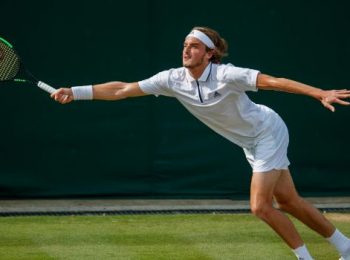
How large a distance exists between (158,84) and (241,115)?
613 millimetres

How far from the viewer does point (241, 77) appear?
265 inches

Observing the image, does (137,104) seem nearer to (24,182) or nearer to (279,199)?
(24,182)

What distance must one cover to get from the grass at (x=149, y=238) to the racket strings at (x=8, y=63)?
4.36 ft

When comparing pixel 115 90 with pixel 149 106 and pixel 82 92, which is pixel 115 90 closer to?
pixel 82 92

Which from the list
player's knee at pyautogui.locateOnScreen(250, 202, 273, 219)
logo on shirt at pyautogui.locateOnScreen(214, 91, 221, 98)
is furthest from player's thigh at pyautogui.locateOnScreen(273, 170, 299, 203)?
logo on shirt at pyautogui.locateOnScreen(214, 91, 221, 98)

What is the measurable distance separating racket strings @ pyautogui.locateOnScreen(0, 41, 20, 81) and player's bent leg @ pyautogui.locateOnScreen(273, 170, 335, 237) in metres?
2.09

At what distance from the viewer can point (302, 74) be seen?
10.6 meters

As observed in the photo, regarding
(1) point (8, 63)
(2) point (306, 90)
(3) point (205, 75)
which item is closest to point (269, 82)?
(2) point (306, 90)

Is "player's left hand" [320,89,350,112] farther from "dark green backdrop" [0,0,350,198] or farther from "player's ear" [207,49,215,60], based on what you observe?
"dark green backdrop" [0,0,350,198]

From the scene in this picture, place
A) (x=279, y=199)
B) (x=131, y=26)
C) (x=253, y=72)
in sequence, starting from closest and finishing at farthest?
1. (x=253, y=72)
2. (x=279, y=199)
3. (x=131, y=26)

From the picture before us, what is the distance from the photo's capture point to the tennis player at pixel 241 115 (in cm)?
681

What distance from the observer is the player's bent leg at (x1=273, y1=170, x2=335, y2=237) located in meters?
7.05

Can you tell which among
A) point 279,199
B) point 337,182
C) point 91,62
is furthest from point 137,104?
point 279,199

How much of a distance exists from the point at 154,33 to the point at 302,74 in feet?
5.12
